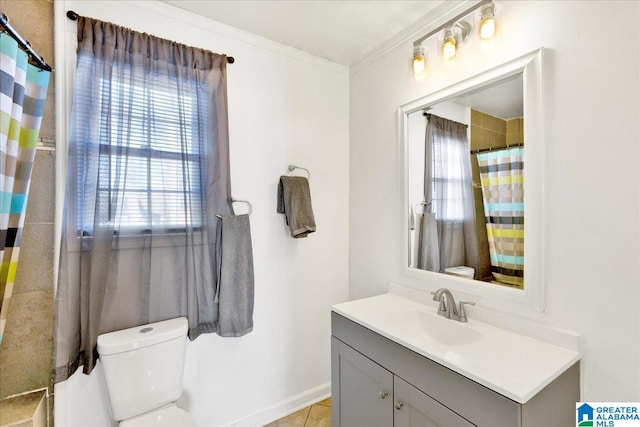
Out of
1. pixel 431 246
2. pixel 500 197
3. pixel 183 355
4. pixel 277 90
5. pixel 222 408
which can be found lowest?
pixel 222 408

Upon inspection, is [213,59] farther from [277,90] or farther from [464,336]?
[464,336]

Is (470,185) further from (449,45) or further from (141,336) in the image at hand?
(141,336)

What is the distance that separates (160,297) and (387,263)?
1354 mm

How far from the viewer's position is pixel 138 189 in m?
1.40

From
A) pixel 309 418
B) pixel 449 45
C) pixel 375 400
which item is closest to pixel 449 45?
pixel 449 45

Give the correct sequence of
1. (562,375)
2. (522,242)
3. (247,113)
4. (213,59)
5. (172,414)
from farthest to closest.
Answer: (247,113), (213,59), (172,414), (522,242), (562,375)

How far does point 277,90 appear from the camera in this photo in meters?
1.88

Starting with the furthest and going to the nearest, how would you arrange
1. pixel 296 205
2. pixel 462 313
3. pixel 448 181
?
pixel 296 205 → pixel 448 181 → pixel 462 313

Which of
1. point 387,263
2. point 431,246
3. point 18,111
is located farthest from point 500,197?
point 18,111

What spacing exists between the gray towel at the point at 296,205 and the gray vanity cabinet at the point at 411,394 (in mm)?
557

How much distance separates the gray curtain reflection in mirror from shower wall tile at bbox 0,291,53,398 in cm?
190

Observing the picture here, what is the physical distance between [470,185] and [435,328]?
0.74m

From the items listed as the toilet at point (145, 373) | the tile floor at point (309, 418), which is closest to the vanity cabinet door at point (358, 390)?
the tile floor at point (309, 418)

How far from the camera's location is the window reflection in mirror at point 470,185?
1.25 m
